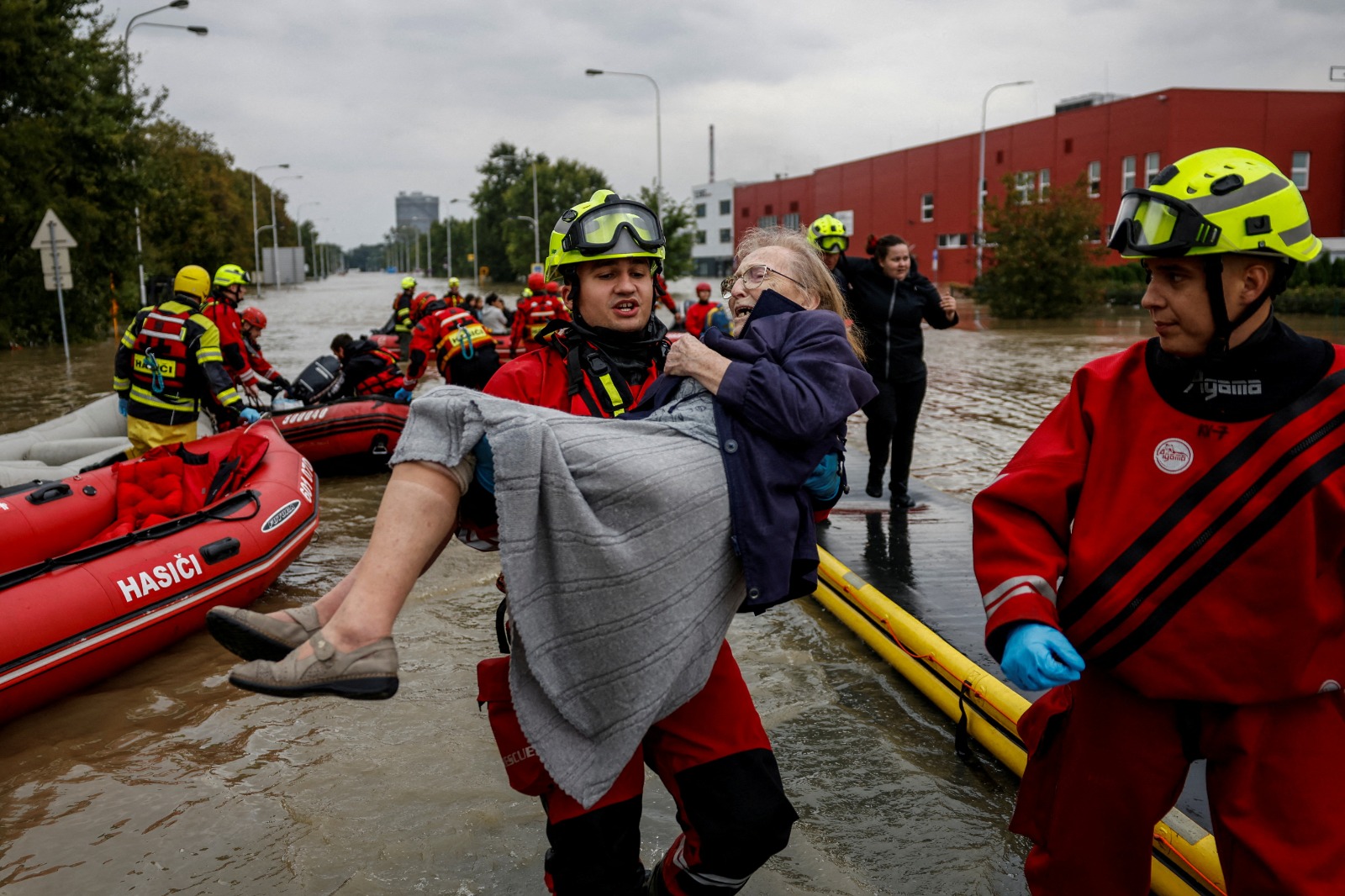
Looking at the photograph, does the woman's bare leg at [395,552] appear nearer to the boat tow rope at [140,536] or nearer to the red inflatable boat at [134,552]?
the red inflatable boat at [134,552]

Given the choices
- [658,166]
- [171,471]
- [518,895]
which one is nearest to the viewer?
[518,895]

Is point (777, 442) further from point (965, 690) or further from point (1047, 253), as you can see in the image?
point (1047, 253)

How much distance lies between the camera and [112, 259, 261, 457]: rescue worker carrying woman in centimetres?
808

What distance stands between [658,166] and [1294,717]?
40.1 meters

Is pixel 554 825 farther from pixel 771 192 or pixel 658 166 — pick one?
pixel 771 192

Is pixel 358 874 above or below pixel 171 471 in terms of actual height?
below

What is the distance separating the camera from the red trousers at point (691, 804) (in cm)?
249

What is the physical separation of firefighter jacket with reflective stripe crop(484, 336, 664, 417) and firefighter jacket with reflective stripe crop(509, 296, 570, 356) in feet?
38.7

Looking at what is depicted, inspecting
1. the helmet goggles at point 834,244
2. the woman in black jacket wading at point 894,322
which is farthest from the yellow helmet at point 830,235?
the woman in black jacket wading at point 894,322

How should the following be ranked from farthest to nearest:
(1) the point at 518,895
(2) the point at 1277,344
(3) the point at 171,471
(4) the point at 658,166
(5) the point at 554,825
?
(4) the point at 658,166, (3) the point at 171,471, (1) the point at 518,895, (5) the point at 554,825, (2) the point at 1277,344

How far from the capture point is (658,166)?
4059 centimetres

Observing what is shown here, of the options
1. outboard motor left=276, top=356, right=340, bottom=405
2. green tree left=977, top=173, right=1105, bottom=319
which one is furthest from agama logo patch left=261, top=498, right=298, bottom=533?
green tree left=977, top=173, right=1105, bottom=319

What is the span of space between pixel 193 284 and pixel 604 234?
6694mm

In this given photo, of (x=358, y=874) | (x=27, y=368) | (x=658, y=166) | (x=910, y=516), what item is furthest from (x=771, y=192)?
(x=358, y=874)
